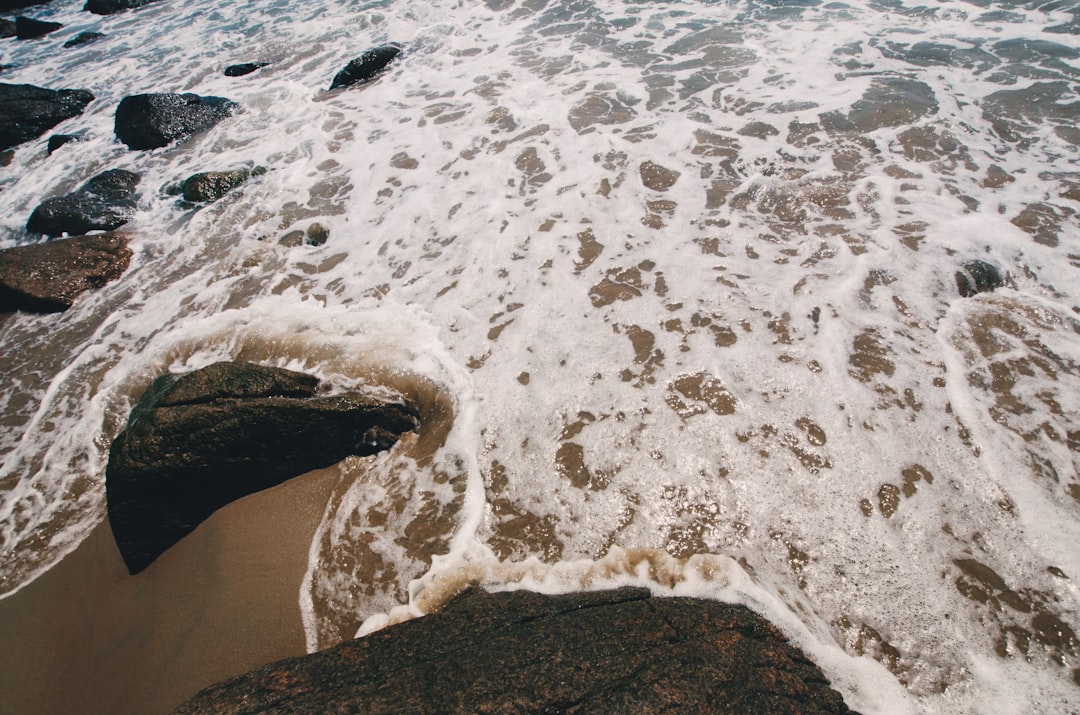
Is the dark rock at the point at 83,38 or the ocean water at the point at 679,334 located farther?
the dark rock at the point at 83,38

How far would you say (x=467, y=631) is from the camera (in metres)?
2.40

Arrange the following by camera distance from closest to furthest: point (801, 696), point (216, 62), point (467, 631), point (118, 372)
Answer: point (801, 696) → point (467, 631) → point (118, 372) → point (216, 62)

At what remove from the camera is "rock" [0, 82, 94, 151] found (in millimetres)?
10000

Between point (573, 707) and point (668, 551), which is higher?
point (573, 707)

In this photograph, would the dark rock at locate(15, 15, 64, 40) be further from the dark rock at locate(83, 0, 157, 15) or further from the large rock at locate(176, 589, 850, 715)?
the large rock at locate(176, 589, 850, 715)

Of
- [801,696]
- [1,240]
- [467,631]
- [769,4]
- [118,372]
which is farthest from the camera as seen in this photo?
[769,4]

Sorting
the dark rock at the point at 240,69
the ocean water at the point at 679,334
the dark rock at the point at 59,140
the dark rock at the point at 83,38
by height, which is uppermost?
the dark rock at the point at 83,38

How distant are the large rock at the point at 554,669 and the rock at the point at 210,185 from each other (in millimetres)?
7243

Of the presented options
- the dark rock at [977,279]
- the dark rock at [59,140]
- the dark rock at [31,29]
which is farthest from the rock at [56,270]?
the dark rock at [31,29]

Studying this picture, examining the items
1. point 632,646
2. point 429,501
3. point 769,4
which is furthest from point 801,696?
point 769,4

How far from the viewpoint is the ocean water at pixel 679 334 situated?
3.00m

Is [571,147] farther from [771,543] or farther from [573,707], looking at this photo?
[573,707]

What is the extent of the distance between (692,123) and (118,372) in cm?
775

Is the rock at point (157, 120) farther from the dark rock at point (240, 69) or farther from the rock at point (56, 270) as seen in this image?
the rock at point (56, 270)
